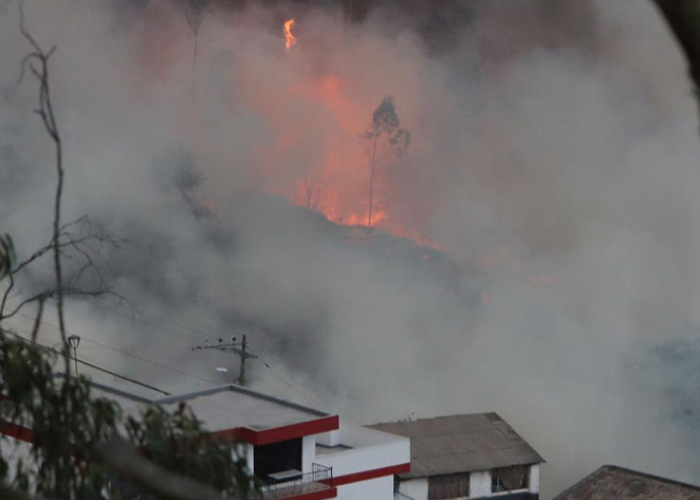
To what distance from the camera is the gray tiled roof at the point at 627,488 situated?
17.7 metres

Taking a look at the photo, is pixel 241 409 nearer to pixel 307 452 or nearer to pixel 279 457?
pixel 279 457

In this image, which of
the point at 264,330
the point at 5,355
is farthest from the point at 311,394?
the point at 5,355

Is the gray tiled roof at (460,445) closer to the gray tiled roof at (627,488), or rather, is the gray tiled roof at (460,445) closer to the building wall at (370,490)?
the building wall at (370,490)

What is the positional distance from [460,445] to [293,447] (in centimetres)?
657

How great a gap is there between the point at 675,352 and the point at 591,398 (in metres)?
2.86

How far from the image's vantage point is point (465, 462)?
21031 millimetres

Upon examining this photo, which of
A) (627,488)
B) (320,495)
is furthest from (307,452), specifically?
(627,488)

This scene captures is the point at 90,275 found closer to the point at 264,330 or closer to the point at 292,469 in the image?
the point at 264,330

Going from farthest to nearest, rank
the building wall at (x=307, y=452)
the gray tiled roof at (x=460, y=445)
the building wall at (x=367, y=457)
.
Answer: the gray tiled roof at (x=460, y=445)
the building wall at (x=367, y=457)
the building wall at (x=307, y=452)

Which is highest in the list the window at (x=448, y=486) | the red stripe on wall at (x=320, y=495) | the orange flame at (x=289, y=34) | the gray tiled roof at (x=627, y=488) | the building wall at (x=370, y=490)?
the orange flame at (x=289, y=34)

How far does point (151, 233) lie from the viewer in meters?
29.2

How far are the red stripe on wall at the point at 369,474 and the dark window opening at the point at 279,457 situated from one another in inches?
42.2

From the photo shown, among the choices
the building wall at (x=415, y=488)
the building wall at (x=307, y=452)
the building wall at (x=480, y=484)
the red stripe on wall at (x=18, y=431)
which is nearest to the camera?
the red stripe on wall at (x=18, y=431)

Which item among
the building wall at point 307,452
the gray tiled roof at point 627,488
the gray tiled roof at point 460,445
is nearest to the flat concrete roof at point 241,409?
the building wall at point 307,452
